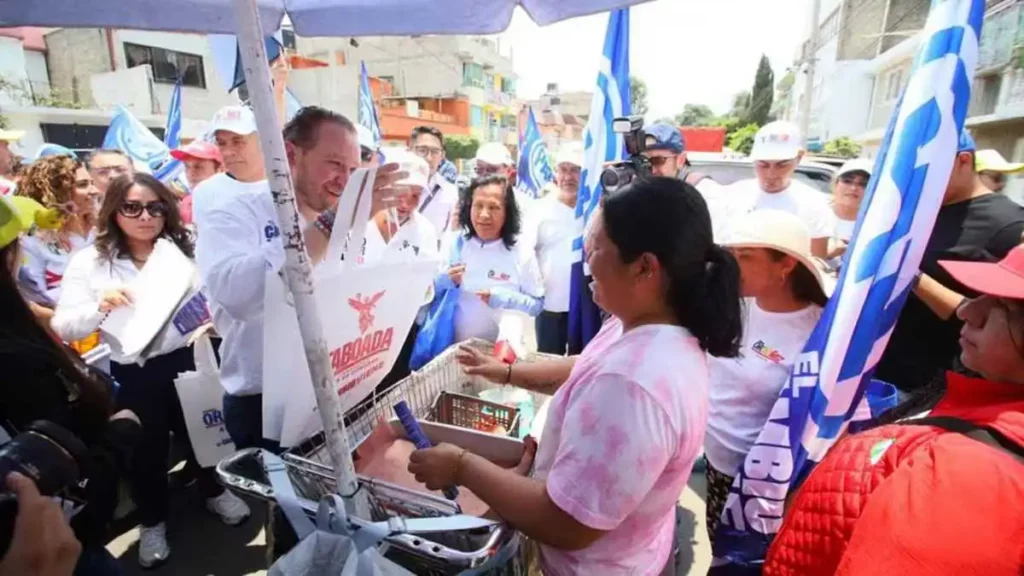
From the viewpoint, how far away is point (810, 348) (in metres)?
1.69

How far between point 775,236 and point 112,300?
2.83 metres

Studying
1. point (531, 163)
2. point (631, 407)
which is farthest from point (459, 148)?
point (631, 407)

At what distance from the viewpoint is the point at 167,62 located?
928 inches

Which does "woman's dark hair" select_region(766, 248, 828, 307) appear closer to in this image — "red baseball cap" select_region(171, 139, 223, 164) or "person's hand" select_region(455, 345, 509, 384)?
"person's hand" select_region(455, 345, 509, 384)

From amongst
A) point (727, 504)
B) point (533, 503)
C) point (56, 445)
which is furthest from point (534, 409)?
point (56, 445)

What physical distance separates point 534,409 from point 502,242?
1.68 m

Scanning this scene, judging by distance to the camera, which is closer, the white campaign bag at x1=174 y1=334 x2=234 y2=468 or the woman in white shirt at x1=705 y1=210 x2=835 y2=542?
the woman in white shirt at x1=705 y1=210 x2=835 y2=542

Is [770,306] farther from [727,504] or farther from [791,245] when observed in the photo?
[727,504]

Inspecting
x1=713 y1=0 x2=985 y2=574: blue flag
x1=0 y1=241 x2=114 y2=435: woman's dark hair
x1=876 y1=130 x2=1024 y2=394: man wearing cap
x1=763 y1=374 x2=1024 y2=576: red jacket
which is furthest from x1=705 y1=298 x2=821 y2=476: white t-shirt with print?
x1=0 y1=241 x2=114 y2=435: woman's dark hair

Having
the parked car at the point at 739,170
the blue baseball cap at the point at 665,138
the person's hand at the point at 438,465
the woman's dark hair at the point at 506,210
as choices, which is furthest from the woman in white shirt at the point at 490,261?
the parked car at the point at 739,170

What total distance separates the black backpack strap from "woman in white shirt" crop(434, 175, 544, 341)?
2.33 meters

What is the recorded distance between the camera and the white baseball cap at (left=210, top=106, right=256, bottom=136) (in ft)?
11.7

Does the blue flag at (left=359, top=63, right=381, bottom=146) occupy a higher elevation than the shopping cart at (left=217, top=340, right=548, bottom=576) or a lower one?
higher

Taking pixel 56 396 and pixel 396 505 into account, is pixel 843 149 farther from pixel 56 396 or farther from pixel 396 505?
pixel 56 396
